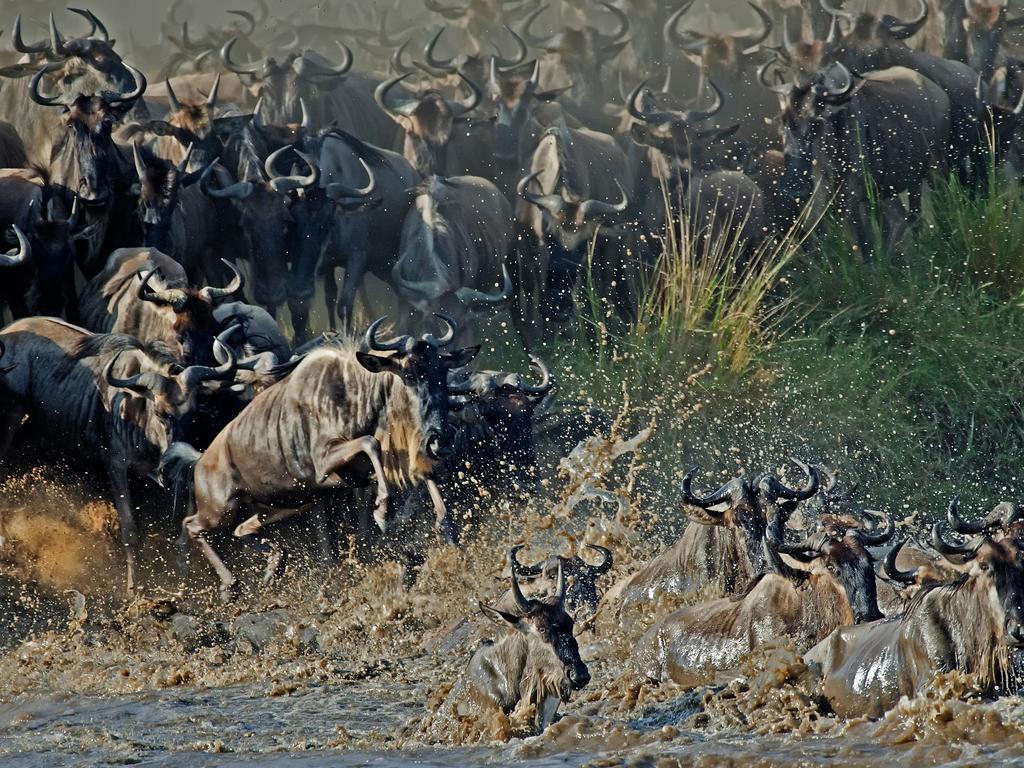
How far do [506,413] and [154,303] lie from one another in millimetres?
2426

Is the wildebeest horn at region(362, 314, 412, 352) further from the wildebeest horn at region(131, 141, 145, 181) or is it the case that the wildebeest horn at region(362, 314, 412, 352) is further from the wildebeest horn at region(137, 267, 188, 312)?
the wildebeest horn at region(131, 141, 145, 181)

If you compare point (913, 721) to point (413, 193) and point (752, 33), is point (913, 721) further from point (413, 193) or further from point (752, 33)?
point (752, 33)

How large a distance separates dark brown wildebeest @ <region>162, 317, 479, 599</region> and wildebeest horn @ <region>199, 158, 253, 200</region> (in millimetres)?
3593

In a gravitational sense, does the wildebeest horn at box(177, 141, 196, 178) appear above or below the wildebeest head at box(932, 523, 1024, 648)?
above

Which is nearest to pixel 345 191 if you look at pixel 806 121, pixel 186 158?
pixel 186 158

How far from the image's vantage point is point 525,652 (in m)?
7.46

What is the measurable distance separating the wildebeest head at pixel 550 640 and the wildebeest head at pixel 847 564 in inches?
46.3

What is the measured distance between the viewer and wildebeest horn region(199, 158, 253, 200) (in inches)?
596

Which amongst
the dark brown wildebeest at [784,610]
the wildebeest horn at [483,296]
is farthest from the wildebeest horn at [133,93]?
the dark brown wildebeest at [784,610]

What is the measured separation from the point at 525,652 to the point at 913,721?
4.90 feet

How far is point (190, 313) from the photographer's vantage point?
1270cm

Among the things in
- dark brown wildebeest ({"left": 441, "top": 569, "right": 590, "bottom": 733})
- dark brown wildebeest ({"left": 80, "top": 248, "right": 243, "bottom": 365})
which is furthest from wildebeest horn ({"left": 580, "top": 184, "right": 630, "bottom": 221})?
dark brown wildebeest ({"left": 441, "top": 569, "right": 590, "bottom": 733})

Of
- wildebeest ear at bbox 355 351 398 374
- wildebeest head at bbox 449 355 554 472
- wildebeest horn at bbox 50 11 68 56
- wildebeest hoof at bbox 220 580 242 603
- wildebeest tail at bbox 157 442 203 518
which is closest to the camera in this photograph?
wildebeest ear at bbox 355 351 398 374

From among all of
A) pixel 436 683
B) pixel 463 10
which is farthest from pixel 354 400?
pixel 463 10
